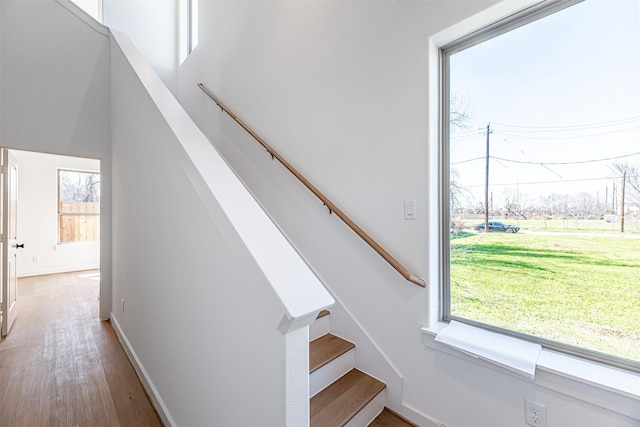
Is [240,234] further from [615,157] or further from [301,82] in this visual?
[301,82]

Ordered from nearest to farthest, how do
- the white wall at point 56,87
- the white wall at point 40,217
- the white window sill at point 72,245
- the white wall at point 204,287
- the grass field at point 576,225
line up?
the white wall at point 204,287
the grass field at point 576,225
the white wall at point 56,87
the white wall at point 40,217
the white window sill at point 72,245

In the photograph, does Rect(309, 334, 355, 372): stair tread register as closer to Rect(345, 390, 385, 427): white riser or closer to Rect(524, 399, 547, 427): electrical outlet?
Rect(345, 390, 385, 427): white riser

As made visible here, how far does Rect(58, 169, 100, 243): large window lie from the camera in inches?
219

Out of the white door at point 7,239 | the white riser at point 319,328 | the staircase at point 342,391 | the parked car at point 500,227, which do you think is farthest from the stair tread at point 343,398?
the white door at point 7,239

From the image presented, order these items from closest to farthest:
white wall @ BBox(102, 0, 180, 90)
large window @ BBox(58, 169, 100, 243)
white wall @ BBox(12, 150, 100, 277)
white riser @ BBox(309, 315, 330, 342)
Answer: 1. white riser @ BBox(309, 315, 330, 342)
2. white wall @ BBox(102, 0, 180, 90)
3. white wall @ BBox(12, 150, 100, 277)
4. large window @ BBox(58, 169, 100, 243)

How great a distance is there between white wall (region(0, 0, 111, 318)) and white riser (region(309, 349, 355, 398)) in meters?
2.76

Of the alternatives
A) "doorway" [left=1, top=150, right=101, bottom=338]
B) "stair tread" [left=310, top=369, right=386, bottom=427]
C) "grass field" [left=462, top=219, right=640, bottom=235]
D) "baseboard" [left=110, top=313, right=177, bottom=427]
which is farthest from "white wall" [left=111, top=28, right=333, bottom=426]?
"doorway" [left=1, top=150, right=101, bottom=338]

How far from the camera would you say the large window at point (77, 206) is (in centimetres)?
556

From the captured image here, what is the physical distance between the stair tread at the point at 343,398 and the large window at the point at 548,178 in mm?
688

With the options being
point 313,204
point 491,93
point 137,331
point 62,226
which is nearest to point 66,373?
point 137,331

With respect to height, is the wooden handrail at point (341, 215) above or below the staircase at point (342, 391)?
above

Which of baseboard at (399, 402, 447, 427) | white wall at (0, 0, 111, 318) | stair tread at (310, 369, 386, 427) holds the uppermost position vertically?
white wall at (0, 0, 111, 318)

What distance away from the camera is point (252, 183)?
105 inches

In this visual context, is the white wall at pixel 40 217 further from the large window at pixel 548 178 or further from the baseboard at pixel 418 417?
the large window at pixel 548 178
